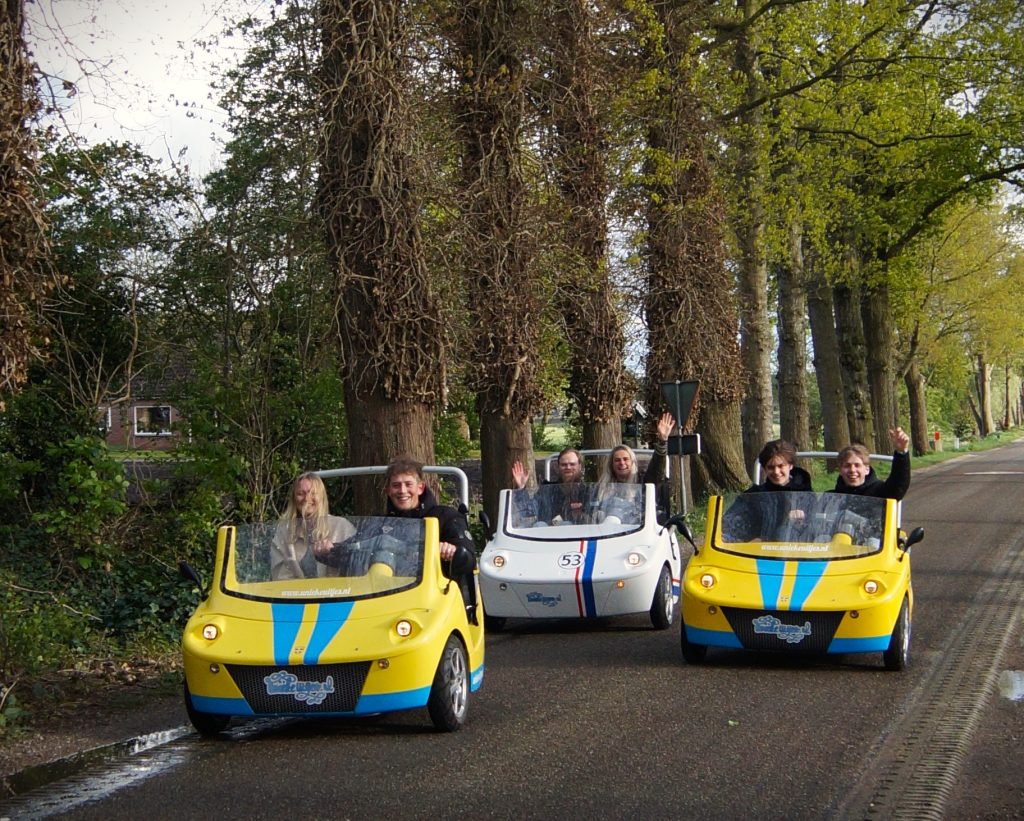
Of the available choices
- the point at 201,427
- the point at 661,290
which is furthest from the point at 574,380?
the point at 201,427

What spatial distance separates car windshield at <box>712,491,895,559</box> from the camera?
34.3 ft

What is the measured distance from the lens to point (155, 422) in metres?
16.2

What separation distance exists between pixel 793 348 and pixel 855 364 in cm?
652

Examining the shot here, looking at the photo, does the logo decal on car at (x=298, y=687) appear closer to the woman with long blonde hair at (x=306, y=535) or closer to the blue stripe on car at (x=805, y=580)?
the woman with long blonde hair at (x=306, y=535)

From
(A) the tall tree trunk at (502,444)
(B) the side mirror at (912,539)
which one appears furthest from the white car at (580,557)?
(A) the tall tree trunk at (502,444)

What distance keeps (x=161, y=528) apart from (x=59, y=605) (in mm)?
2751

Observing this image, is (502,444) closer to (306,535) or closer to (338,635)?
(306,535)

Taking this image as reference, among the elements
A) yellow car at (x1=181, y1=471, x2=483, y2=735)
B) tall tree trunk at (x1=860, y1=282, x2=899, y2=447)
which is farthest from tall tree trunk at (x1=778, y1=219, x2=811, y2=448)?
yellow car at (x1=181, y1=471, x2=483, y2=735)

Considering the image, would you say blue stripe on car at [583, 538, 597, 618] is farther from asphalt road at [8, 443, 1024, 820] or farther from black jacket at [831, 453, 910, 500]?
black jacket at [831, 453, 910, 500]

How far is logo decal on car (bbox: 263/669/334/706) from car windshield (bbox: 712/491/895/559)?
4.12 metres

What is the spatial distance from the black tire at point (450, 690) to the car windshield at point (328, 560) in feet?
1.64

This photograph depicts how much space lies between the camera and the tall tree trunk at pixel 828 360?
1352 inches

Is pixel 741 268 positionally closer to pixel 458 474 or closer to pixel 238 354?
pixel 238 354

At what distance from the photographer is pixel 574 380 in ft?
70.6
